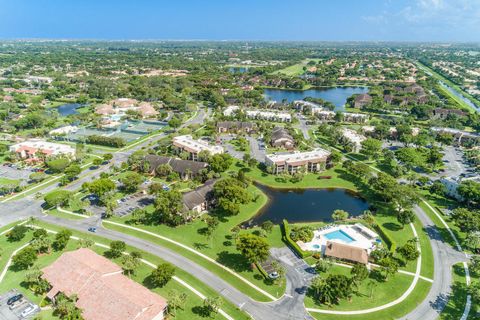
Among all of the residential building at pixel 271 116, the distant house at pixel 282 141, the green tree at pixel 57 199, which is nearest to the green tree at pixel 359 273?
the green tree at pixel 57 199

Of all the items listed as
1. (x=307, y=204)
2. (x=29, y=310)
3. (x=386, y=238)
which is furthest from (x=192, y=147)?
(x=29, y=310)

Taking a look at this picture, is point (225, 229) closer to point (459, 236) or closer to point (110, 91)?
point (459, 236)

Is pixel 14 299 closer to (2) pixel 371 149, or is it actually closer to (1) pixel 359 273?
(1) pixel 359 273

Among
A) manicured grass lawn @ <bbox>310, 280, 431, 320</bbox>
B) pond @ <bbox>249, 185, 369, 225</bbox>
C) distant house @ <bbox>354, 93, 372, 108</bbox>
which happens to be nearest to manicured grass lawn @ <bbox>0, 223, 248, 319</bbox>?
manicured grass lawn @ <bbox>310, 280, 431, 320</bbox>

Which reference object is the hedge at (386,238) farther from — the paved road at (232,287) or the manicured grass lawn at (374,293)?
the paved road at (232,287)

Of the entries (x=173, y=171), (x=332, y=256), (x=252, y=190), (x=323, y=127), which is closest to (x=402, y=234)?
(x=332, y=256)

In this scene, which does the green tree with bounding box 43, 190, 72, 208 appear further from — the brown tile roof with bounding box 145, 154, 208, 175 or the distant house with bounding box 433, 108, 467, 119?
the distant house with bounding box 433, 108, 467, 119
